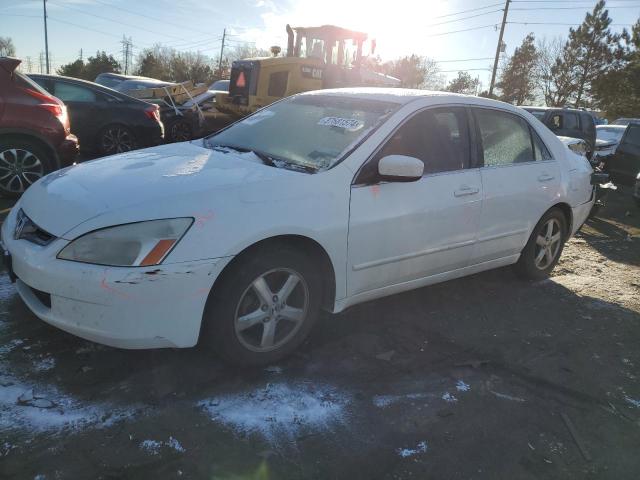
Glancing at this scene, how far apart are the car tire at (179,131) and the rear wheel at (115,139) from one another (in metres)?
3.83

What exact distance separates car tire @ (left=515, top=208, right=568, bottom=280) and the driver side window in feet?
4.18

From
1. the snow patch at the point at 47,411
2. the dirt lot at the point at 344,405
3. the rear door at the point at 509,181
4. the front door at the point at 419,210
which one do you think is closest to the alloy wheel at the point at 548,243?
the rear door at the point at 509,181

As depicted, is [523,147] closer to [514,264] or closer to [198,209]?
[514,264]

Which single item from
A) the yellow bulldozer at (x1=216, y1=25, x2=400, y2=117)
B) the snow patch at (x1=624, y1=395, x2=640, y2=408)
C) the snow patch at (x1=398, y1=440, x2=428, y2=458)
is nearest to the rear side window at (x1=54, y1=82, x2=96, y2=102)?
the yellow bulldozer at (x1=216, y1=25, x2=400, y2=117)

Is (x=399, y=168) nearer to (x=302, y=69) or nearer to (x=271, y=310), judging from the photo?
(x=271, y=310)

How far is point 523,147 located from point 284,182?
248 cm

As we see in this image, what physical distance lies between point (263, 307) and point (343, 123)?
1438 millimetres

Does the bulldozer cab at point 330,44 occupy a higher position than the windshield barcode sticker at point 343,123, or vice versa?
the bulldozer cab at point 330,44

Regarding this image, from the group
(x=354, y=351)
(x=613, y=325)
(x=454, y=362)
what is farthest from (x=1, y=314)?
(x=613, y=325)

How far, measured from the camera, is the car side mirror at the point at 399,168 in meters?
3.14

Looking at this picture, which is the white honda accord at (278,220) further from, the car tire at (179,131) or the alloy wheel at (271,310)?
the car tire at (179,131)

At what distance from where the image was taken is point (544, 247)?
477 cm

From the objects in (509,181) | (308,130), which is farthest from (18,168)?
(509,181)

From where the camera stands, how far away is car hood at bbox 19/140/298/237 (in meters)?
2.66
